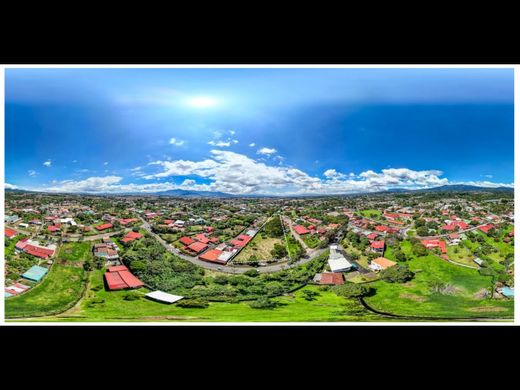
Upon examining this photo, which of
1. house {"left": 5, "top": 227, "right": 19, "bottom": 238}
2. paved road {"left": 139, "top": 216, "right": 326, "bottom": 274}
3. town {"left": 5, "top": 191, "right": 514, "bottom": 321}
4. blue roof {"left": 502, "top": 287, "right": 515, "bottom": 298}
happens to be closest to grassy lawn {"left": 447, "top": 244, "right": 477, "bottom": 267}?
town {"left": 5, "top": 191, "right": 514, "bottom": 321}

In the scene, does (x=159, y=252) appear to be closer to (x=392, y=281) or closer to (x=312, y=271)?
(x=312, y=271)

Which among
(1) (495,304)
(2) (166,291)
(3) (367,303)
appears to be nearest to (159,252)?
(2) (166,291)

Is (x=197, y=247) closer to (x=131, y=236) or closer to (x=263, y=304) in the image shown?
(x=131, y=236)

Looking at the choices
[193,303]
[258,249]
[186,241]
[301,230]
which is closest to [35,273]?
[186,241]

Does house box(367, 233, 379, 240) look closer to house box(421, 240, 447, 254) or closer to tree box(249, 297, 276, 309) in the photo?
house box(421, 240, 447, 254)
